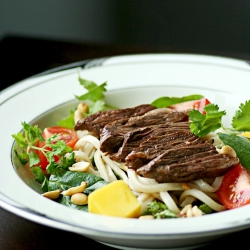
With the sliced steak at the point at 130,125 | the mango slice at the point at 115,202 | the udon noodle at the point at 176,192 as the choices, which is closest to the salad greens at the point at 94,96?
the sliced steak at the point at 130,125

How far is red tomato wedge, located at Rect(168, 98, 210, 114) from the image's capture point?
4.51 meters

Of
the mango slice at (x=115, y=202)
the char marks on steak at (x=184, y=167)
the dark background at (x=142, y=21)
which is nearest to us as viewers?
the mango slice at (x=115, y=202)

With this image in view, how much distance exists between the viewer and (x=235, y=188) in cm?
349

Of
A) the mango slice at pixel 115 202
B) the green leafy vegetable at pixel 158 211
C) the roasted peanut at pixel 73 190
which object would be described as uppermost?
the mango slice at pixel 115 202

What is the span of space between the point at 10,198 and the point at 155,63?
9.67ft

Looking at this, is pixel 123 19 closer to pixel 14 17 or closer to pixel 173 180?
pixel 14 17

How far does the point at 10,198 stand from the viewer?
314 cm

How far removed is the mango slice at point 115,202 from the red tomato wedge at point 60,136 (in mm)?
951

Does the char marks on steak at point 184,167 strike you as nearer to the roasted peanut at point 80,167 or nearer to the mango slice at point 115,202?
the mango slice at point 115,202

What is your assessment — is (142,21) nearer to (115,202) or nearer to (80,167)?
(80,167)

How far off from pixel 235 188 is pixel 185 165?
415mm

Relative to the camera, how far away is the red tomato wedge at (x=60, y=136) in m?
4.16

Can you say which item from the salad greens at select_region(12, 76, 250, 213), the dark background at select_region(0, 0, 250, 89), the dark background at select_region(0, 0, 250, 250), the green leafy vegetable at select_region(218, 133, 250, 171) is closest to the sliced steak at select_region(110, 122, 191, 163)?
the salad greens at select_region(12, 76, 250, 213)

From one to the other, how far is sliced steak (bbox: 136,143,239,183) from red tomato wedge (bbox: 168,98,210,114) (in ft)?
3.35
